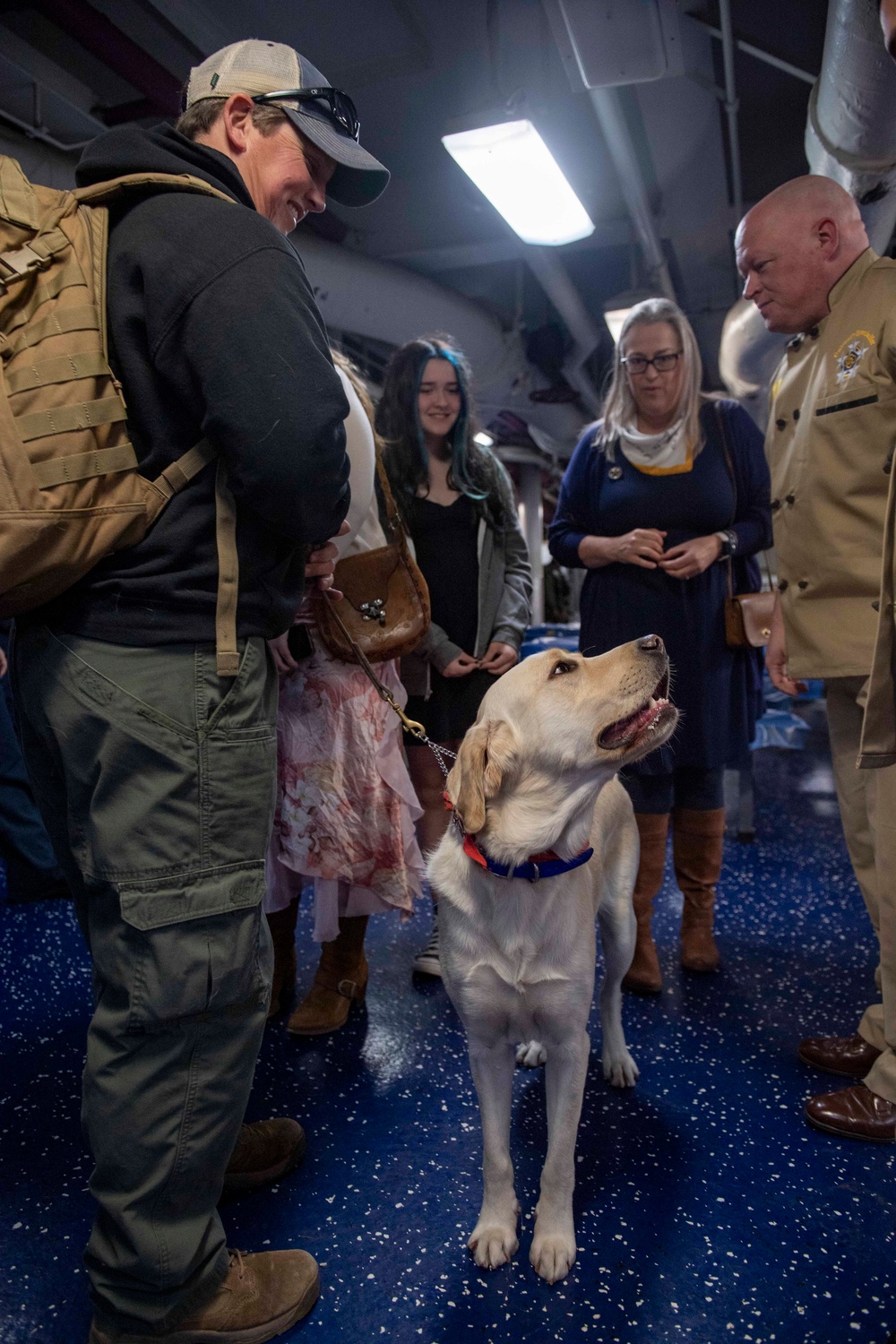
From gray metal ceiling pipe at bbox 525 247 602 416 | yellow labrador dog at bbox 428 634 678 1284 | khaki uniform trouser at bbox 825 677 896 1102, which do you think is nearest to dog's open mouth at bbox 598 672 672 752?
yellow labrador dog at bbox 428 634 678 1284

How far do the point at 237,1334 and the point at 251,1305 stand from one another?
0.04 meters

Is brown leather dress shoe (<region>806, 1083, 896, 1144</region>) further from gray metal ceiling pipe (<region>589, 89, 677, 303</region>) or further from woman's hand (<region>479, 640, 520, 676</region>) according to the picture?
gray metal ceiling pipe (<region>589, 89, 677, 303</region>)

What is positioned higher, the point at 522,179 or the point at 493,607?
the point at 522,179

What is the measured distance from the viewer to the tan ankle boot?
3.87 feet

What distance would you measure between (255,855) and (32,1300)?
87 centimetres

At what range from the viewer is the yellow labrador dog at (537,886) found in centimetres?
137

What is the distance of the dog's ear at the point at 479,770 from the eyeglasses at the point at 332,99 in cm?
102

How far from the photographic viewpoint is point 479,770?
1.35 m

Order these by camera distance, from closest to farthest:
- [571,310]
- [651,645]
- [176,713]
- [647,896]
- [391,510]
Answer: [176,713] < [651,645] < [391,510] < [647,896] < [571,310]

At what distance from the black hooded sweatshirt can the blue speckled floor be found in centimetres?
113

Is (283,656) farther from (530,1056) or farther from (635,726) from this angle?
(530,1056)

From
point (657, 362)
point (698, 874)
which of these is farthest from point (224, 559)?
point (698, 874)

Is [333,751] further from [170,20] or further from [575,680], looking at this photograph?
[170,20]

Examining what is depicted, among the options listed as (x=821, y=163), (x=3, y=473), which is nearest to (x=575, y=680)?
(x=3, y=473)
